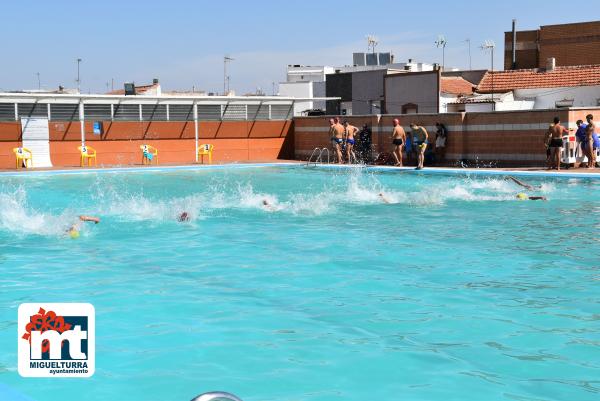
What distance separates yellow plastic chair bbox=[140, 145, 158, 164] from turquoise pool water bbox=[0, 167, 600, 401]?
14.7 metres

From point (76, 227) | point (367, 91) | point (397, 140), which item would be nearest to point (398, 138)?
point (397, 140)

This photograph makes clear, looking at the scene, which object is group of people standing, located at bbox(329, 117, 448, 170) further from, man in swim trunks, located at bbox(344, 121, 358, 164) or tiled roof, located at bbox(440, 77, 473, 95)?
tiled roof, located at bbox(440, 77, 473, 95)

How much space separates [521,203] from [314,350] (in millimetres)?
11237

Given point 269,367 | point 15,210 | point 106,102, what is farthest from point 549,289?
point 106,102

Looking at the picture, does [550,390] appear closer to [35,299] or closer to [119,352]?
[119,352]

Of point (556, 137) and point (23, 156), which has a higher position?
point (556, 137)

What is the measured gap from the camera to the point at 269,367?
572 cm

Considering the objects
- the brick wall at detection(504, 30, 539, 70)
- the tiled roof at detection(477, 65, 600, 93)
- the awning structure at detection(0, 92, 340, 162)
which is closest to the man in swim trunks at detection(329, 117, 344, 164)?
the awning structure at detection(0, 92, 340, 162)

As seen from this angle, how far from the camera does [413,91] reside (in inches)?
1715

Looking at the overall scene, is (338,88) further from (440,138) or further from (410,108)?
(440,138)

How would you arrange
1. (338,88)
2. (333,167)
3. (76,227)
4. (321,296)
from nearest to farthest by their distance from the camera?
(321,296) → (76,227) → (333,167) → (338,88)

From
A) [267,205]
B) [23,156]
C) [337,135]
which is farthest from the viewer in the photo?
[337,135]

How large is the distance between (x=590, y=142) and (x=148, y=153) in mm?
17132

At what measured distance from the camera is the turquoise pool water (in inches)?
214
